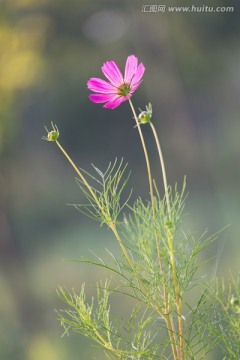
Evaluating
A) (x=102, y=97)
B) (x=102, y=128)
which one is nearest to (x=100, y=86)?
(x=102, y=97)

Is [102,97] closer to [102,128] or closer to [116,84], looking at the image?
[116,84]

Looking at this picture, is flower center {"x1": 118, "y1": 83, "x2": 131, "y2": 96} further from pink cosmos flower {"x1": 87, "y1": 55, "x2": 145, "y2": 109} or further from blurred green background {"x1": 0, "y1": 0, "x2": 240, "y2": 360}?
blurred green background {"x1": 0, "y1": 0, "x2": 240, "y2": 360}

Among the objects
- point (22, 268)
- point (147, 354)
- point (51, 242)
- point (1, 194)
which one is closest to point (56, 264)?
point (22, 268)

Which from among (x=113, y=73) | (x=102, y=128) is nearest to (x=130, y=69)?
(x=113, y=73)

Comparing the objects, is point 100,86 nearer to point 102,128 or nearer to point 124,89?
point 124,89

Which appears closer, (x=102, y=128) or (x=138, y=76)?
(x=138, y=76)
